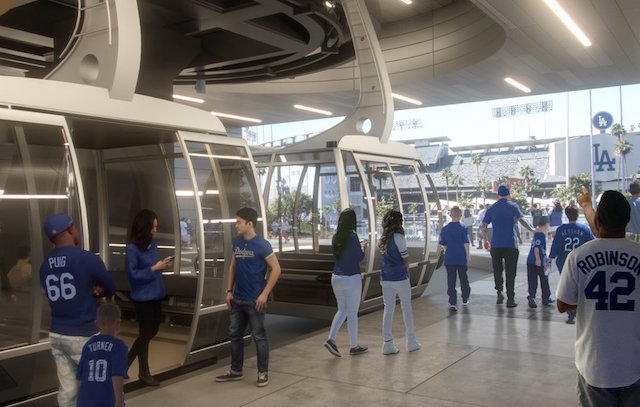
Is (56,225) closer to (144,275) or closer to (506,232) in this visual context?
(144,275)

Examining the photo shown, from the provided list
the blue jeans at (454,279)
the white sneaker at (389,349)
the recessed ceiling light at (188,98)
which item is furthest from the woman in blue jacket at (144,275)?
the recessed ceiling light at (188,98)

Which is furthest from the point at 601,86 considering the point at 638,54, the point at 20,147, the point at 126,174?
the point at 20,147

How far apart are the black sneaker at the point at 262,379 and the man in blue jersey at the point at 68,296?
6.96 feet

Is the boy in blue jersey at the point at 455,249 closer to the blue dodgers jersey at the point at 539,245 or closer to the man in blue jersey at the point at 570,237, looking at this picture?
the blue dodgers jersey at the point at 539,245

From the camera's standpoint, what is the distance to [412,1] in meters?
13.5

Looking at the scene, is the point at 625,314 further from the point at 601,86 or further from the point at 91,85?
the point at 601,86

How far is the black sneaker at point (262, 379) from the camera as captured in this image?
575 centimetres

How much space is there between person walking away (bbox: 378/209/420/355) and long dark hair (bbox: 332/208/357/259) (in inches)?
16.1

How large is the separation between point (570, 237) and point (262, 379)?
4.90 metres

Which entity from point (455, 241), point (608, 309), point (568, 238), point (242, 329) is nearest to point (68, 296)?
point (242, 329)

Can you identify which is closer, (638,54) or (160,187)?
(160,187)

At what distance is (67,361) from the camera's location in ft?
13.3

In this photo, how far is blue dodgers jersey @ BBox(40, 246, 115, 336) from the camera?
3955mm

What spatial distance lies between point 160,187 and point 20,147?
3.97m
